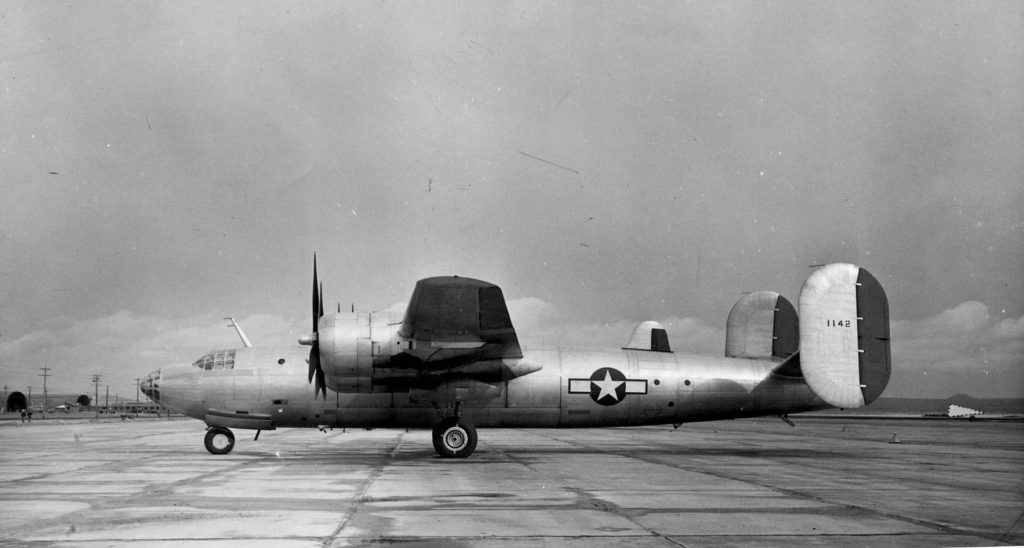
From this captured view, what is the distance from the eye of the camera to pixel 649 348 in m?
21.4

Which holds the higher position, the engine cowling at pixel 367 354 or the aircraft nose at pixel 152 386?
the engine cowling at pixel 367 354

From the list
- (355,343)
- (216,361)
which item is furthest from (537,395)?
(216,361)

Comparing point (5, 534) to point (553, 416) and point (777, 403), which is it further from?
point (777, 403)

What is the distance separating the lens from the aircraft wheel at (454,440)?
1781cm

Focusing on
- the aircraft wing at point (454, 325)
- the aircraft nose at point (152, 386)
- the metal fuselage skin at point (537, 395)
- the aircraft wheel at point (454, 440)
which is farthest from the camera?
the aircraft nose at point (152, 386)

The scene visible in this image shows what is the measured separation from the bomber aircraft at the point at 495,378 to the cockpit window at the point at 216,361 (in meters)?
0.03

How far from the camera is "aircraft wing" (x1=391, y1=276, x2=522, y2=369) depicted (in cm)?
1534

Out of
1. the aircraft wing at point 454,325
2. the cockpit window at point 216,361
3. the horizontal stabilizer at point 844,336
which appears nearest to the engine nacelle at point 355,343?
the aircraft wing at point 454,325

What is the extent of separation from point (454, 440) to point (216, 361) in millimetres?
6418

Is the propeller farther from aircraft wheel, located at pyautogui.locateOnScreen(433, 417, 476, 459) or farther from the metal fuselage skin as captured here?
aircraft wheel, located at pyautogui.locateOnScreen(433, 417, 476, 459)

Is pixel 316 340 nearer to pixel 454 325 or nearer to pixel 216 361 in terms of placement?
pixel 454 325

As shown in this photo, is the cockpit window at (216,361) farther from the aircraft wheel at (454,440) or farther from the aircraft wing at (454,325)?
the aircraft wheel at (454,440)

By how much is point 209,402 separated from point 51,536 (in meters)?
11.6

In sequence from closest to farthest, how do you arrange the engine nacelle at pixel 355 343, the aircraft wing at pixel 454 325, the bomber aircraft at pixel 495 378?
the aircraft wing at pixel 454 325
the engine nacelle at pixel 355 343
the bomber aircraft at pixel 495 378
